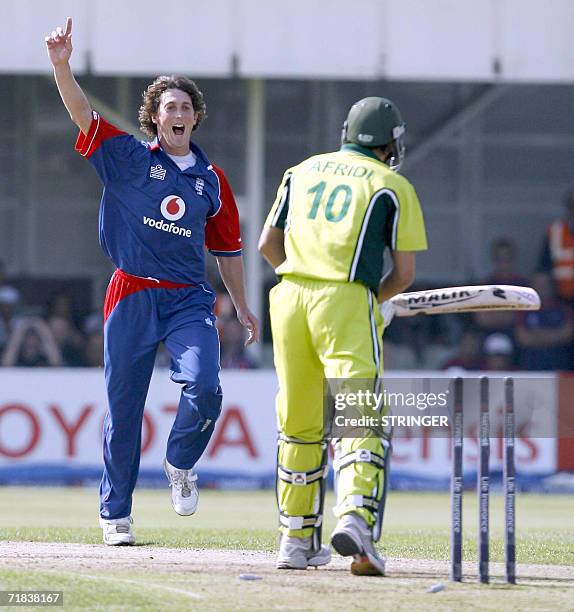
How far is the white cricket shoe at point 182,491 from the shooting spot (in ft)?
24.6

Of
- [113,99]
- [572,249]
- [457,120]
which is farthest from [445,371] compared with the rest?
[113,99]

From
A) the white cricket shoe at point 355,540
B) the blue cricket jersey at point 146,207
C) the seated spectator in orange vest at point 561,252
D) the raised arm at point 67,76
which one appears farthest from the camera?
the seated spectator in orange vest at point 561,252

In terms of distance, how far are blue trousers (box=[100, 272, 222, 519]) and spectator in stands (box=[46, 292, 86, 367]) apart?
918 centimetres

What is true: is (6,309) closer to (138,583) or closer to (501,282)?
(501,282)

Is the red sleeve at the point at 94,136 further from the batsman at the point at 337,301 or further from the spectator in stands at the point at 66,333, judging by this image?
the spectator in stands at the point at 66,333

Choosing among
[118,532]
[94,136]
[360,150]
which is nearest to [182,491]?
[118,532]

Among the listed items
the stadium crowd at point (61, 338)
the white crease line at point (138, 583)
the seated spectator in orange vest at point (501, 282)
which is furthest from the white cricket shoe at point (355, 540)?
the seated spectator in orange vest at point (501, 282)

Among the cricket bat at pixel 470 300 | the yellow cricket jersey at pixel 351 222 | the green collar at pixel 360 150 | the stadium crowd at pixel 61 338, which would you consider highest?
the green collar at pixel 360 150

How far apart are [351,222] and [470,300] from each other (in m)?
0.62

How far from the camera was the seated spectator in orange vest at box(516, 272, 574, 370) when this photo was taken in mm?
17078

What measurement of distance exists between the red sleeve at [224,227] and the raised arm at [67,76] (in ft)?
2.63

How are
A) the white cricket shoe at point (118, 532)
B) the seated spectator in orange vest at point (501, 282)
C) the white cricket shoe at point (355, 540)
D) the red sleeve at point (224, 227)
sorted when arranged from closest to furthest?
1. the white cricket shoe at point (355, 540)
2. the white cricket shoe at point (118, 532)
3. the red sleeve at point (224, 227)
4. the seated spectator in orange vest at point (501, 282)

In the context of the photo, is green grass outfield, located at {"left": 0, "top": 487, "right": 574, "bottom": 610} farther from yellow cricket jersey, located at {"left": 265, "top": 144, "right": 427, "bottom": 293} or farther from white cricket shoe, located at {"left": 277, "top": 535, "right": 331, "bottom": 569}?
yellow cricket jersey, located at {"left": 265, "top": 144, "right": 427, "bottom": 293}

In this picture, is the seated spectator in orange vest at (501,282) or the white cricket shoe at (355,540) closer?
the white cricket shoe at (355,540)
